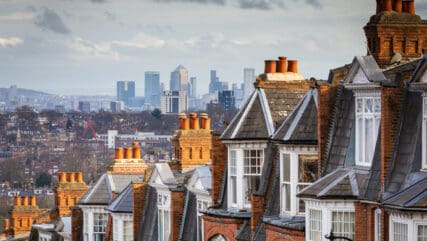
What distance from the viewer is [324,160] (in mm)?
40406

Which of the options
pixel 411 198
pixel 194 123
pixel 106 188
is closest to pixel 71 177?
pixel 106 188

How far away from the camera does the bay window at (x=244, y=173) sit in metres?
45.8

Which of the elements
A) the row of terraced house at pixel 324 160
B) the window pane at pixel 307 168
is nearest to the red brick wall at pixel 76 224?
the row of terraced house at pixel 324 160

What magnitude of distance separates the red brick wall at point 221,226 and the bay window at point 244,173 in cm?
47

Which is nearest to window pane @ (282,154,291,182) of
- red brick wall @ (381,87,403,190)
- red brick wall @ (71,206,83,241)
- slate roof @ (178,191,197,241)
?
red brick wall @ (381,87,403,190)

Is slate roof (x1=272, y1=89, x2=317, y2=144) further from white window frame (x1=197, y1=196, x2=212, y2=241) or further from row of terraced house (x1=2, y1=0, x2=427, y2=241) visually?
white window frame (x1=197, y1=196, x2=212, y2=241)

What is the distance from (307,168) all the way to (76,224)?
26.7m

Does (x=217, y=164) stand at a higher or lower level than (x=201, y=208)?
higher

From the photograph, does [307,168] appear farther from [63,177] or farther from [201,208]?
[63,177]

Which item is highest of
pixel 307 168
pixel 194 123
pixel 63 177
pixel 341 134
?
pixel 194 123

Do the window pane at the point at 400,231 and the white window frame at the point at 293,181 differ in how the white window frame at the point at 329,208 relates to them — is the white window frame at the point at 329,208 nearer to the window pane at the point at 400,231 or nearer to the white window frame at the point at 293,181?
the window pane at the point at 400,231

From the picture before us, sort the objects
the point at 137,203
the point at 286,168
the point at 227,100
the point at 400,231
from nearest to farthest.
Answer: the point at 400,231 → the point at 286,168 → the point at 137,203 → the point at 227,100

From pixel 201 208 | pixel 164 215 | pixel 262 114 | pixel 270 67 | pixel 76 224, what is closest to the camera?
pixel 262 114

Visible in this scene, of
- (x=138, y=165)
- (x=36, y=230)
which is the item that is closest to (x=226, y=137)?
(x=138, y=165)
